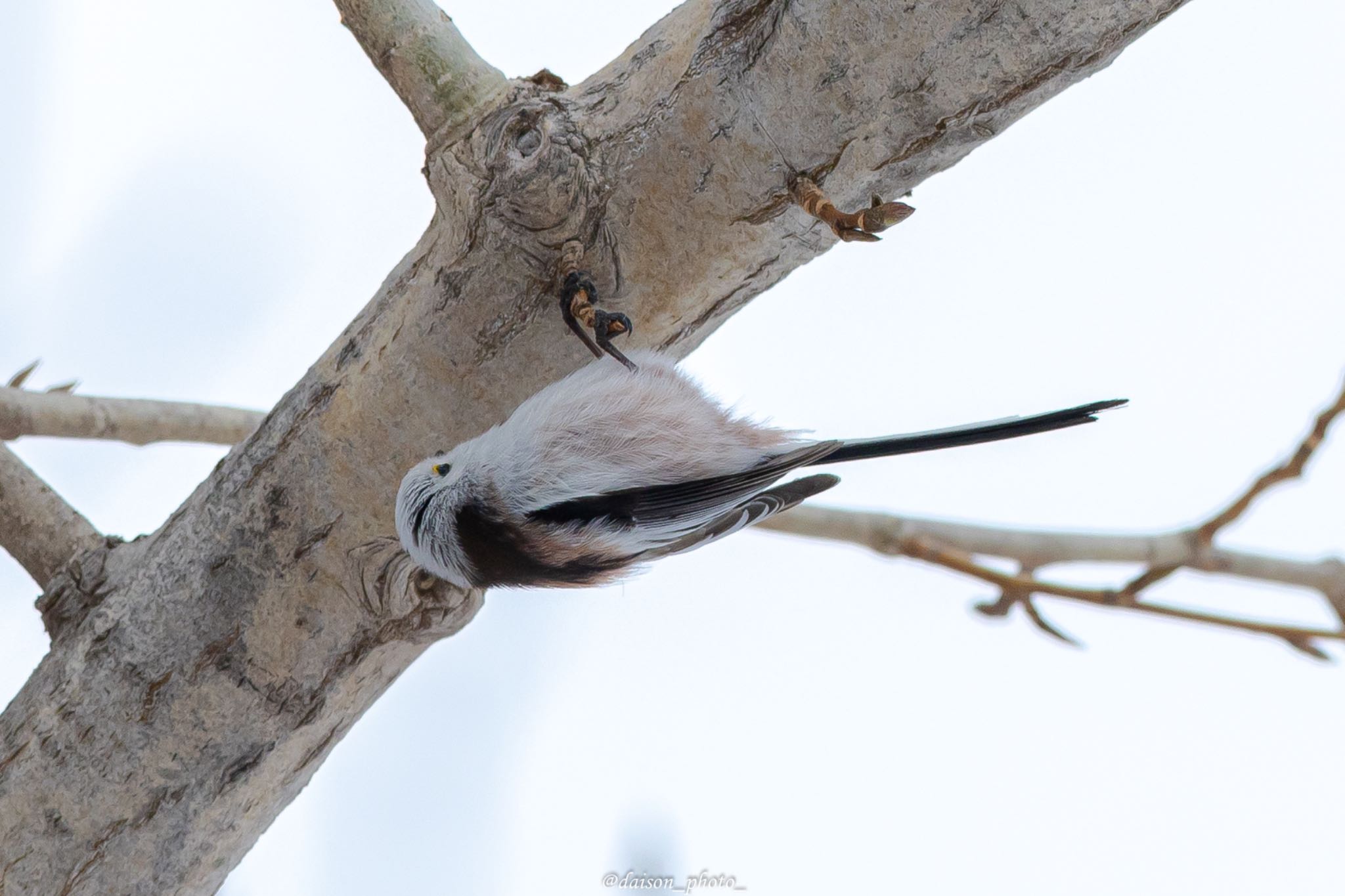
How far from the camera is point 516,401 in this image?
1538 mm

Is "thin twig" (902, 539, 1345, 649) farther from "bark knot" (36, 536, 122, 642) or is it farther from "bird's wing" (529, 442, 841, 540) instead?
"bark knot" (36, 536, 122, 642)

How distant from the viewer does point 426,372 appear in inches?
58.4

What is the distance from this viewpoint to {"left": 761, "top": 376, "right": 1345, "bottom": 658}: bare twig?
1631 mm

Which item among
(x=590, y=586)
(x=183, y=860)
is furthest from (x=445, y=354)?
(x=183, y=860)

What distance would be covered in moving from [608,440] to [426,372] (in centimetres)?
30

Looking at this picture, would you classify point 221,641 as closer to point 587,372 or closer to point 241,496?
point 241,496

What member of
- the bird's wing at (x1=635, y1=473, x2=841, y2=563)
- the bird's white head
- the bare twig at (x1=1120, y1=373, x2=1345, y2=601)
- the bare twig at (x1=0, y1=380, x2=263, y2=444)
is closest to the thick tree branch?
the bare twig at (x1=0, y1=380, x2=263, y2=444)

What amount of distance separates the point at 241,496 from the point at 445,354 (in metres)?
0.38

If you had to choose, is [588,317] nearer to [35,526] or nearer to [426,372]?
[426,372]

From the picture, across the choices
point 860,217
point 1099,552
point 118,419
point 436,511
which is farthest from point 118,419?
point 1099,552

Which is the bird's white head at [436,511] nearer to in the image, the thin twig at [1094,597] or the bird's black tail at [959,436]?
the bird's black tail at [959,436]

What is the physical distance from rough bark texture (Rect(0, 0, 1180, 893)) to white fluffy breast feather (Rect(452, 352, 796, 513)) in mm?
43

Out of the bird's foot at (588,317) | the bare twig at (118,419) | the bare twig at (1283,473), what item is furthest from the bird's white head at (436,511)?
the bare twig at (1283,473)

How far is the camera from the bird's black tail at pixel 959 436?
152cm
